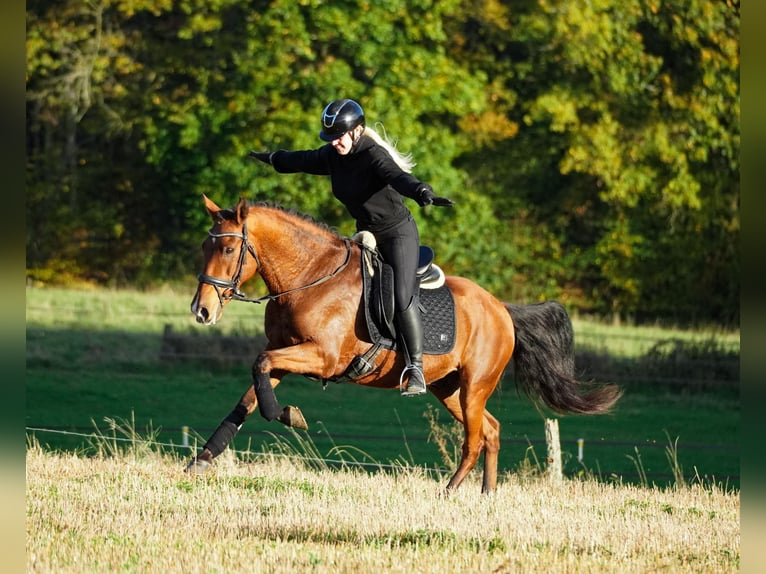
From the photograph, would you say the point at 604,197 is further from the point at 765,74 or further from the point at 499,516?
the point at 765,74

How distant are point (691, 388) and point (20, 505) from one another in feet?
74.8

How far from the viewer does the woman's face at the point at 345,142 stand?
27.9ft

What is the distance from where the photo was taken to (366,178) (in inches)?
344

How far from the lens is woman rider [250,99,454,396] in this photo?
850 centimetres

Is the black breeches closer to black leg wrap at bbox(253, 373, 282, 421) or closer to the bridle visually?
the bridle

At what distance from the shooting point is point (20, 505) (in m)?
2.25

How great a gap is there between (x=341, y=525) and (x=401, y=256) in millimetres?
2371

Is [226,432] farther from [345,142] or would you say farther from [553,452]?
[553,452]

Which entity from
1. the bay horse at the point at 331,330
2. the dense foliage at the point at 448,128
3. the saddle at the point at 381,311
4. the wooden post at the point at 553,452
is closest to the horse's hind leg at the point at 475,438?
the bay horse at the point at 331,330

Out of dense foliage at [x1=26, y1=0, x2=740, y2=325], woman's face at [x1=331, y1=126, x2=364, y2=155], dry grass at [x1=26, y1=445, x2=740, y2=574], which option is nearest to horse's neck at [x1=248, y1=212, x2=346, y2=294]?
woman's face at [x1=331, y1=126, x2=364, y2=155]

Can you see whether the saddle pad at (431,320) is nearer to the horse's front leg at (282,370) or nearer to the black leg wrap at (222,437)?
the horse's front leg at (282,370)

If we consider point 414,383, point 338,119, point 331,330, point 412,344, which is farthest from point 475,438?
point 338,119

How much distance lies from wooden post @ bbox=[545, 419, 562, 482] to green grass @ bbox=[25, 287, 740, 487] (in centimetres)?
541

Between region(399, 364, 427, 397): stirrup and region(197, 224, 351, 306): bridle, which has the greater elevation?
region(197, 224, 351, 306): bridle
